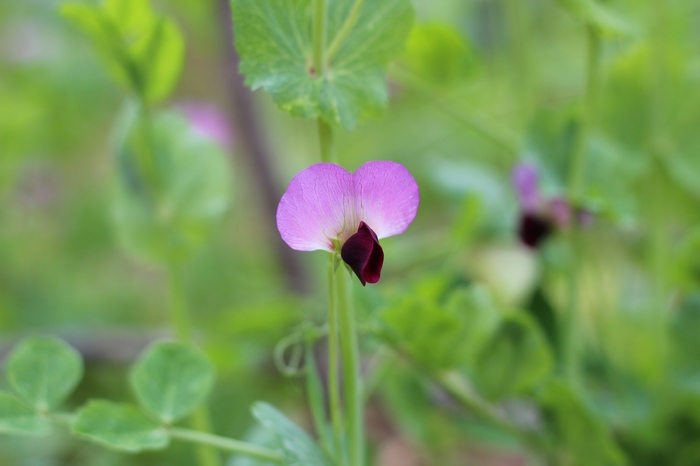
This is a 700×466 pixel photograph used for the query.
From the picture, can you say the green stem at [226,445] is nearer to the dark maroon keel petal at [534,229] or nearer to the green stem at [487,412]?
the green stem at [487,412]

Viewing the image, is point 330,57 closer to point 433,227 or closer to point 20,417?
point 20,417

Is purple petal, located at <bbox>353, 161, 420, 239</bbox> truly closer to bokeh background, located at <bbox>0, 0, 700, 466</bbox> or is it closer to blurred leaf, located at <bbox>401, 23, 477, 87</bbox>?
bokeh background, located at <bbox>0, 0, 700, 466</bbox>

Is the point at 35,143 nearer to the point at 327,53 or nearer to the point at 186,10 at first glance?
the point at 186,10

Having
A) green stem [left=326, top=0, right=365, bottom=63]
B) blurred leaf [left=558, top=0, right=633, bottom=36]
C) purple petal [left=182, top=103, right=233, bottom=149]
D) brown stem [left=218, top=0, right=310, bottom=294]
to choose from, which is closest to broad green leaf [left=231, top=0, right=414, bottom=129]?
green stem [left=326, top=0, right=365, bottom=63]

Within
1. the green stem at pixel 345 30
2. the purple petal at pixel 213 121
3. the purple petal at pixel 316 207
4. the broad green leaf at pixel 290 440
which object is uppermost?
the purple petal at pixel 213 121

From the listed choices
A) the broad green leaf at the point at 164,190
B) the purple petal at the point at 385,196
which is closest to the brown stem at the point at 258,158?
the broad green leaf at the point at 164,190

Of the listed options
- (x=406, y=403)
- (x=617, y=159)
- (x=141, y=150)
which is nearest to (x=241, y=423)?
(x=406, y=403)
